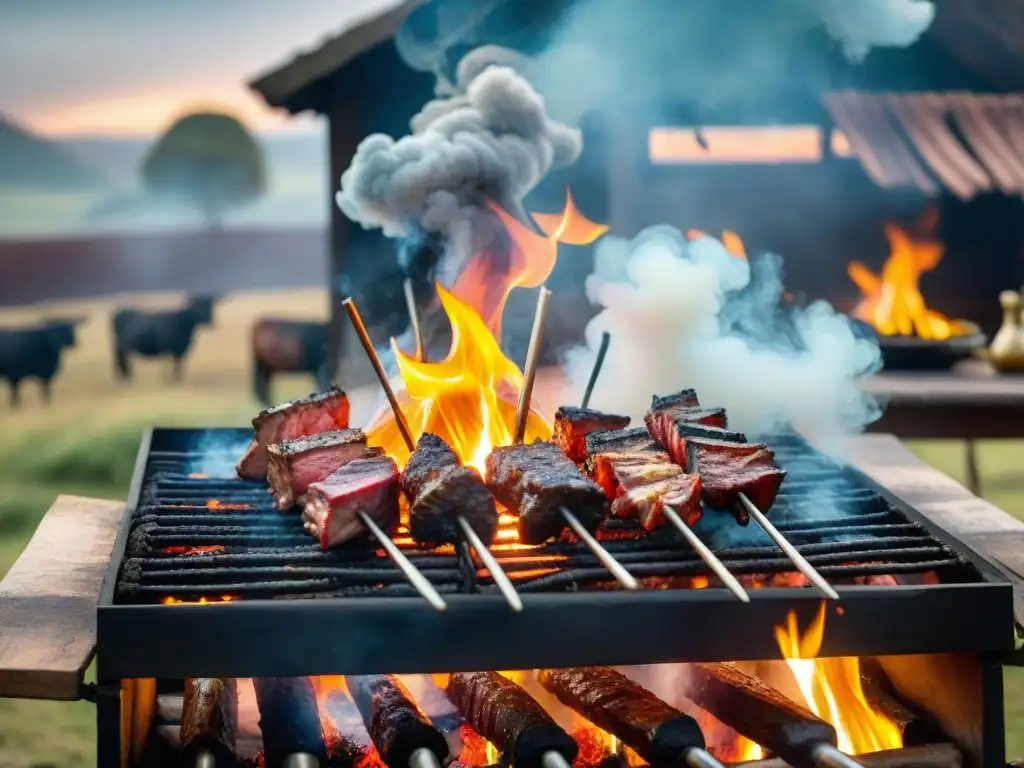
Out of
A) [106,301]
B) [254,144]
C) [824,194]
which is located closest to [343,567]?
[824,194]

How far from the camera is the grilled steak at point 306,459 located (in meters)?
4.05

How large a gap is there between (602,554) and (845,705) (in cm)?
142

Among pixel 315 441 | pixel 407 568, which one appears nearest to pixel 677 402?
pixel 315 441

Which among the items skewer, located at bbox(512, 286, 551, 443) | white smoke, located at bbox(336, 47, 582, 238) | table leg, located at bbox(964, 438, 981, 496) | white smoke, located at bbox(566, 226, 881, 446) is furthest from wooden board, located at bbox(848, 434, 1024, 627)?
table leg, located at bbox(964, 438, 981, 496)

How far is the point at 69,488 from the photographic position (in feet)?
35.9

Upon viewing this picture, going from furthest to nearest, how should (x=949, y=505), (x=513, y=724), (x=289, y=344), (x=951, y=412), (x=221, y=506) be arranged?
1. (x=289, y=344)
2. (x=951, y=412)
3. (x=949, y=505)
4. (x=221, y=506)
5. (x=513, y=724)

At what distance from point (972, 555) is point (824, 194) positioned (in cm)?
878

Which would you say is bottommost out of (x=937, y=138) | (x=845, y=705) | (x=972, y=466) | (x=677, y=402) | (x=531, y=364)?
(x=845, y=705)

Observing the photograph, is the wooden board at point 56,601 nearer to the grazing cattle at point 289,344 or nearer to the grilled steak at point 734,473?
the grilled steak at point 734,473

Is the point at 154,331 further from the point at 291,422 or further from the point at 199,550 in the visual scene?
the point at 199,550

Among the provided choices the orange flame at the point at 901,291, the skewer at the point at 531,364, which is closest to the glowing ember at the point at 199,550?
the skewer at the point at 531,364

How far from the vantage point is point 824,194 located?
11.8m

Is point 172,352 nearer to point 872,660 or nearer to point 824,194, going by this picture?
point 824,194

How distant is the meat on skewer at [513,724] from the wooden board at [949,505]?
4.96ft
